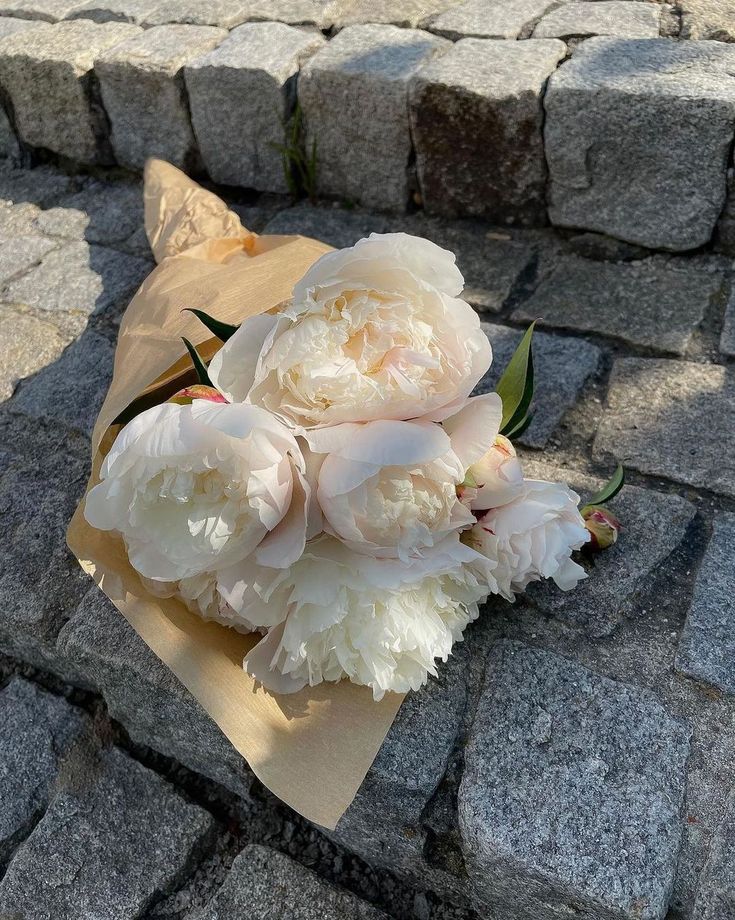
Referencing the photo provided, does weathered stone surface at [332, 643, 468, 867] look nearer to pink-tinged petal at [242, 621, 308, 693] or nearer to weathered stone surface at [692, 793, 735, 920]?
pink-tinged petal at [242, 621, 308, 693]

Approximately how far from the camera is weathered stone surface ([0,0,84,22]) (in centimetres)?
294

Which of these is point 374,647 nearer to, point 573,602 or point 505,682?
point 505,682

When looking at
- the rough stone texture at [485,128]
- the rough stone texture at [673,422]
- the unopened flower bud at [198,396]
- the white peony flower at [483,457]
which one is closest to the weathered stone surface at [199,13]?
the rough stone texture at [485,128]

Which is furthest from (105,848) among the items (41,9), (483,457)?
(41,9)

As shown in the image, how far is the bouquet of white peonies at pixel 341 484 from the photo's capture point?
1009 millimetres

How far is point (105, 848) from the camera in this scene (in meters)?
1.42

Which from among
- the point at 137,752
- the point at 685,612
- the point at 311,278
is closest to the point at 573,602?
the point at 685,612

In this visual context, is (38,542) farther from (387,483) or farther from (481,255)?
(481,255)

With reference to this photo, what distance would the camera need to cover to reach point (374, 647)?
108 cm

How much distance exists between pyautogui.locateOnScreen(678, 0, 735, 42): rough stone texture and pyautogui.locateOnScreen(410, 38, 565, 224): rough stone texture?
1.15ft

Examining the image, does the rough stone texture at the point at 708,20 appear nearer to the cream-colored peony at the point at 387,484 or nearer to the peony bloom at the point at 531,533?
the peony bloom at the point at 531,533

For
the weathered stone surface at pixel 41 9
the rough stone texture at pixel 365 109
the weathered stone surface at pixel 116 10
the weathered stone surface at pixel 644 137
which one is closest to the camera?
the weathered stone surface at pixel 644 137

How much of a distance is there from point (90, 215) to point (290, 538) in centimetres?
200

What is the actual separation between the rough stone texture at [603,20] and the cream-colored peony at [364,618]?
1791mm
